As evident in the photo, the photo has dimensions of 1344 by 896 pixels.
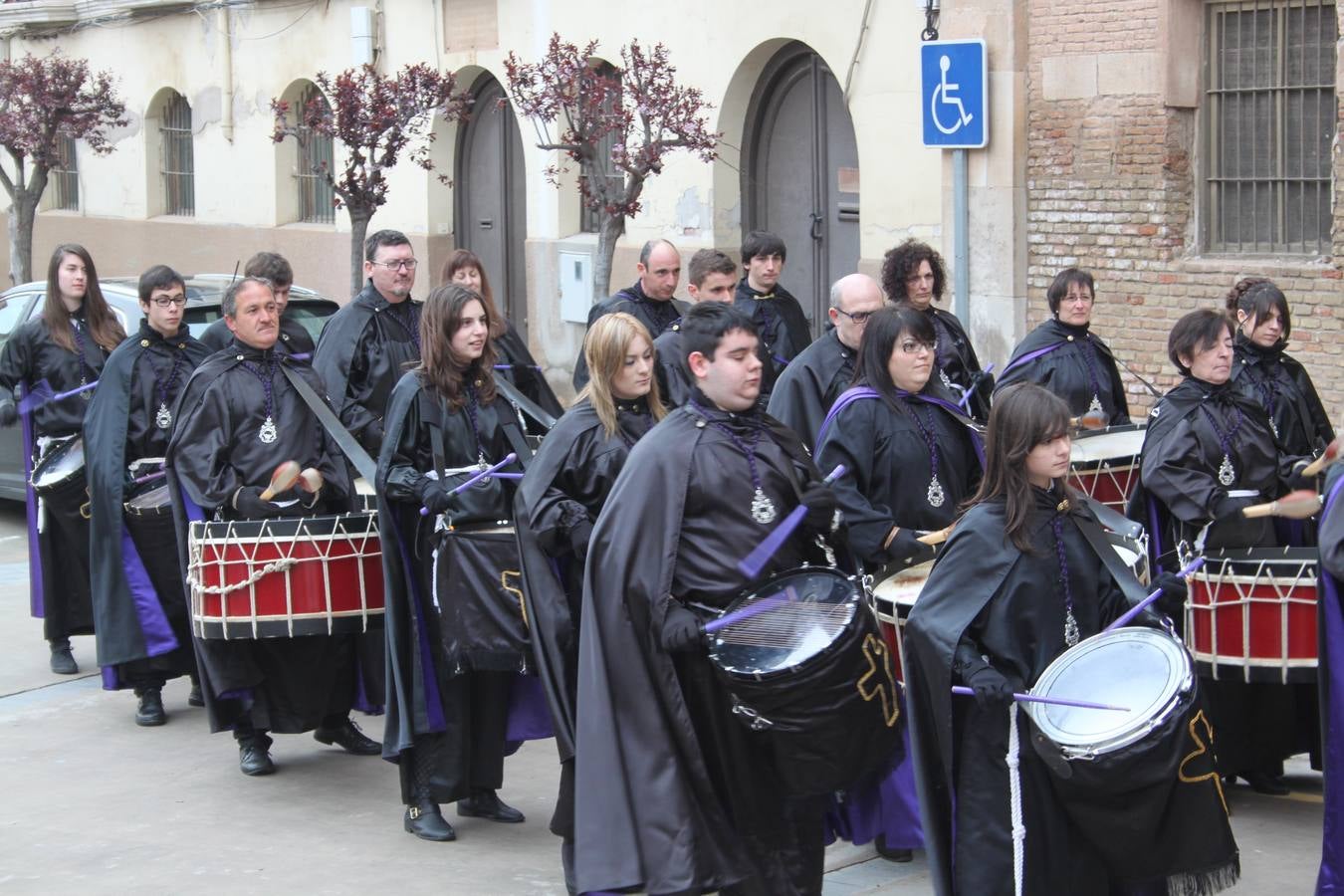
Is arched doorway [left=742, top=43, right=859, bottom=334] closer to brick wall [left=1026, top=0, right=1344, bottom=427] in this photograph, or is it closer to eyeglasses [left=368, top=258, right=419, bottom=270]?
brick wall [left=1026, top=0, right=1344, bottom=427]

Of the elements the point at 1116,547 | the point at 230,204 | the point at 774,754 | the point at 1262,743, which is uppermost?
the point at 230,204

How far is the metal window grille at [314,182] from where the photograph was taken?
22.9m

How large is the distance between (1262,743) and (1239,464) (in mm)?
1058

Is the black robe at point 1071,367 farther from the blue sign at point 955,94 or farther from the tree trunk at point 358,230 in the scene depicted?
the tree trunk at point 358,230

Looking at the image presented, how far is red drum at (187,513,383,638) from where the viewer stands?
7457 millimetres

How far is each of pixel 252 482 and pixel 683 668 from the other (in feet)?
9.41

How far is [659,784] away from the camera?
561 cm

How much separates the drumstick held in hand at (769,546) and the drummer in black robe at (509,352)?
2991 mm

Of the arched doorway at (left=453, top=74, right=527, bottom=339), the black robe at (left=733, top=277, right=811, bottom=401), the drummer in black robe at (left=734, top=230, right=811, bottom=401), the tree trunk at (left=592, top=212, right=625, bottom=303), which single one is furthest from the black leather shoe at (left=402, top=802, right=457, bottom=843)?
the arched doorway at (left=453, top=74, right=527, bottom=339)

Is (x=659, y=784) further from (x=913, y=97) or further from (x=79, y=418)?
(x=913, y=97)

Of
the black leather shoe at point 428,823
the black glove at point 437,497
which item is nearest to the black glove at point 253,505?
the black glove at point 437,497

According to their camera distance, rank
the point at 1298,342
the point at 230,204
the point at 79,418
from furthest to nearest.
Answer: the point at 230,204
the point at 1298,342
the point at 79,418

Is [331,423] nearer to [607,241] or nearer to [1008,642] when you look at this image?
[1008,642]

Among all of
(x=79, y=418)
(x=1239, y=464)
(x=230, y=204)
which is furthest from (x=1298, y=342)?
(x=230, y=204)
